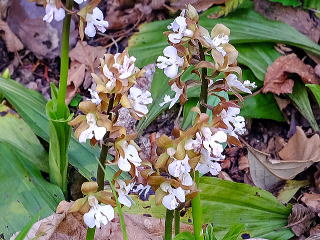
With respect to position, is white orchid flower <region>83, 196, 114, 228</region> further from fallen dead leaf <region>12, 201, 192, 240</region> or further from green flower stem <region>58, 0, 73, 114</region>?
green flower stem <region>58, 0, 73, 114</region>

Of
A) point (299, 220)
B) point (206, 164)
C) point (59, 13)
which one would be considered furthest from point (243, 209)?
point (59, 13)

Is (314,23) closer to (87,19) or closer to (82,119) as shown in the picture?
(87,19)

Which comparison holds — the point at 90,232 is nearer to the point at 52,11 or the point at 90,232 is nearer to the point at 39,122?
A: the point at 52,11

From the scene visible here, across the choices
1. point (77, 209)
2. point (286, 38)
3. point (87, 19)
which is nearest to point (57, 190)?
point (87, 19)

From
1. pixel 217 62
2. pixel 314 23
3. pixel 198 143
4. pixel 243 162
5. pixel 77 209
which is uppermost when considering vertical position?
pixel 217 62

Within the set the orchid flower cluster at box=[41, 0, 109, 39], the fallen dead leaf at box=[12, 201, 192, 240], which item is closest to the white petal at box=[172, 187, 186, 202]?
the fallen dead leaf at box=[12, 201, 192, 240]

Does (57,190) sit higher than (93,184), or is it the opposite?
(93,184)
